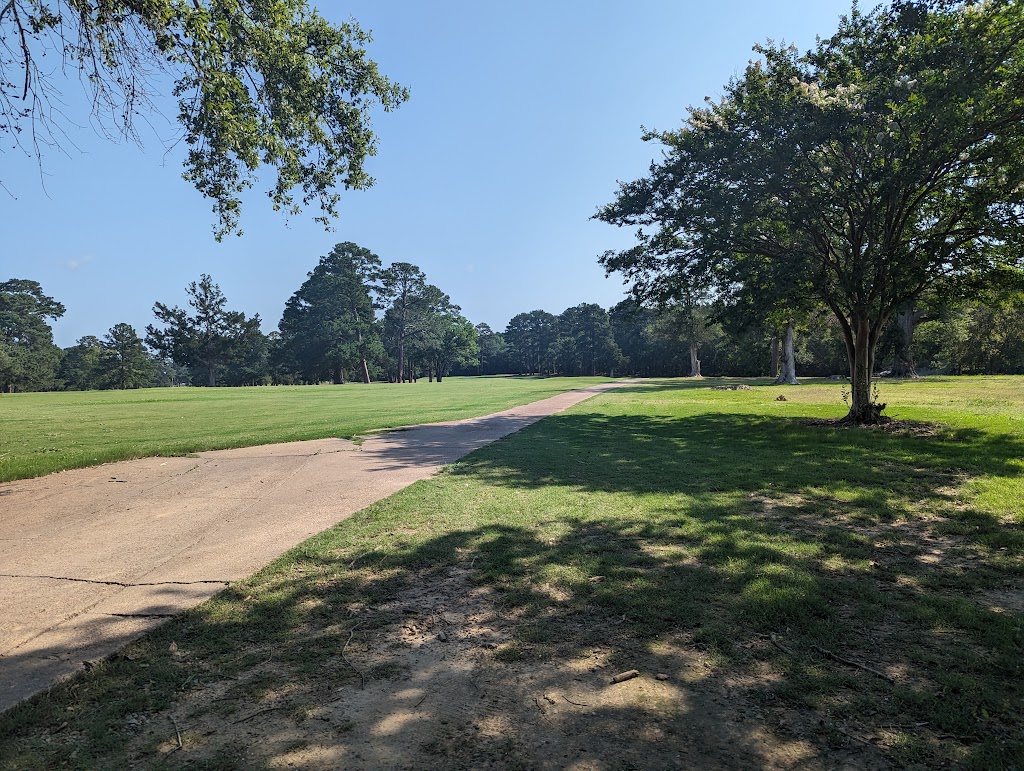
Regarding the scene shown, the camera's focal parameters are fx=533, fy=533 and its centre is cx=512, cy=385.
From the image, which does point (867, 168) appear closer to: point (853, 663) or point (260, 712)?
point (853, 663)

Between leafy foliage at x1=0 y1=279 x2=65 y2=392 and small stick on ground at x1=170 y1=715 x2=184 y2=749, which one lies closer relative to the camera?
small stick on ground at x1=170 y1=715 x2=184 y2=749

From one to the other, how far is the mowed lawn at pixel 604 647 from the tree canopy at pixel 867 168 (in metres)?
7.14

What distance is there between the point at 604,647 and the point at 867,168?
11401 millimetres

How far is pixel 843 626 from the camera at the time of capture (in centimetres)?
297

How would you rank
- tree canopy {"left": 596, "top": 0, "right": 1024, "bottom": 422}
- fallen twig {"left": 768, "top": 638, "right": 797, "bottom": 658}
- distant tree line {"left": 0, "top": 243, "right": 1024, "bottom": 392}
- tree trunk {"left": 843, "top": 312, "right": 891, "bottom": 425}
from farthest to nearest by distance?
distant tree line {"left": 0, "top": 243, "right": 1024, "bottom": 392} → tree trunk {"left": 843, "top": 312, "right": 891, "bottom": 425} → tree canopy {"left": 596, "top": 0, "right": 1024, "bottom": 422} → fallen twig {"left": 768, "top": 638, "right": 797, "bottom": 658}

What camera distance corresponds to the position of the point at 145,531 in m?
4.95

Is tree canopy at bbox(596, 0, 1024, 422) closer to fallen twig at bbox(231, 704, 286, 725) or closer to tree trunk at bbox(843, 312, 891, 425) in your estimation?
tree trunk at bbox(843, 312, 891, 425)

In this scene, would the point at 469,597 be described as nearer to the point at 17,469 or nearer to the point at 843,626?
the point at 843,626

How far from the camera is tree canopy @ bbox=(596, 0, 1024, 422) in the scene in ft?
30.8

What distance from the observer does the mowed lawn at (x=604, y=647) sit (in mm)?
2043

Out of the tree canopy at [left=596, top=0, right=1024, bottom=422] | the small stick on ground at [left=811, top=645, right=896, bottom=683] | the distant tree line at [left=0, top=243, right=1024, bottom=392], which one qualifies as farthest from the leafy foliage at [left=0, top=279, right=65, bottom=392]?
the small stick on ground at [left=811, top=645, right=896, bottom=683]

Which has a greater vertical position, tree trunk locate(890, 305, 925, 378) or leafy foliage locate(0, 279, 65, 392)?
leafy foliage locate(0, 279, 65, 392)

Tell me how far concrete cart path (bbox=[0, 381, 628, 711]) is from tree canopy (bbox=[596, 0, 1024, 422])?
8.57 m

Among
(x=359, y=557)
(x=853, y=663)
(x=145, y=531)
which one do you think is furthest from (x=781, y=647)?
(x=145, y=531)
